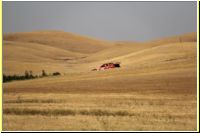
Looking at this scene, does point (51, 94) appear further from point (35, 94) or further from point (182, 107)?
point (182, 107)

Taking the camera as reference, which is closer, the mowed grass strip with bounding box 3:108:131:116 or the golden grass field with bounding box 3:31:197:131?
the golden grass field with bounding box 3:31:197:131

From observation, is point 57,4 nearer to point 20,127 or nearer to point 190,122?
point 20,127

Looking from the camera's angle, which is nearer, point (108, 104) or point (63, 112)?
point (63, 112)

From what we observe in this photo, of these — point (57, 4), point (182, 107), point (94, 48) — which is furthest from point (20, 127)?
point (94, 48)

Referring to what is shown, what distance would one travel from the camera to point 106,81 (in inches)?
789

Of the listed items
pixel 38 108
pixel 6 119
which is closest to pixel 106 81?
pixel 38 108

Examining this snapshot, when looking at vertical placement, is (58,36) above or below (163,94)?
above

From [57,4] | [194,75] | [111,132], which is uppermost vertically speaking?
[57,4]

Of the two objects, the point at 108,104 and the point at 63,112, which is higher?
the point at 108,104

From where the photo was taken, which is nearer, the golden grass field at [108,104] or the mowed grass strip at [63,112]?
the golden grass field at [108,104]

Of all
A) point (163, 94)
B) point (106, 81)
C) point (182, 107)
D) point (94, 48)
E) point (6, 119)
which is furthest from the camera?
point (94, 48)

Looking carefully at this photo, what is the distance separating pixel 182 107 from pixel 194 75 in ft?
9.54

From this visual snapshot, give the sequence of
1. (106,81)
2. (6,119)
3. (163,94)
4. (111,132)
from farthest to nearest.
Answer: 1. (106,81)
2. (163,94)
3. (6,119)
4. (111,132)

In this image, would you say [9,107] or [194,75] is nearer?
[9,107]
